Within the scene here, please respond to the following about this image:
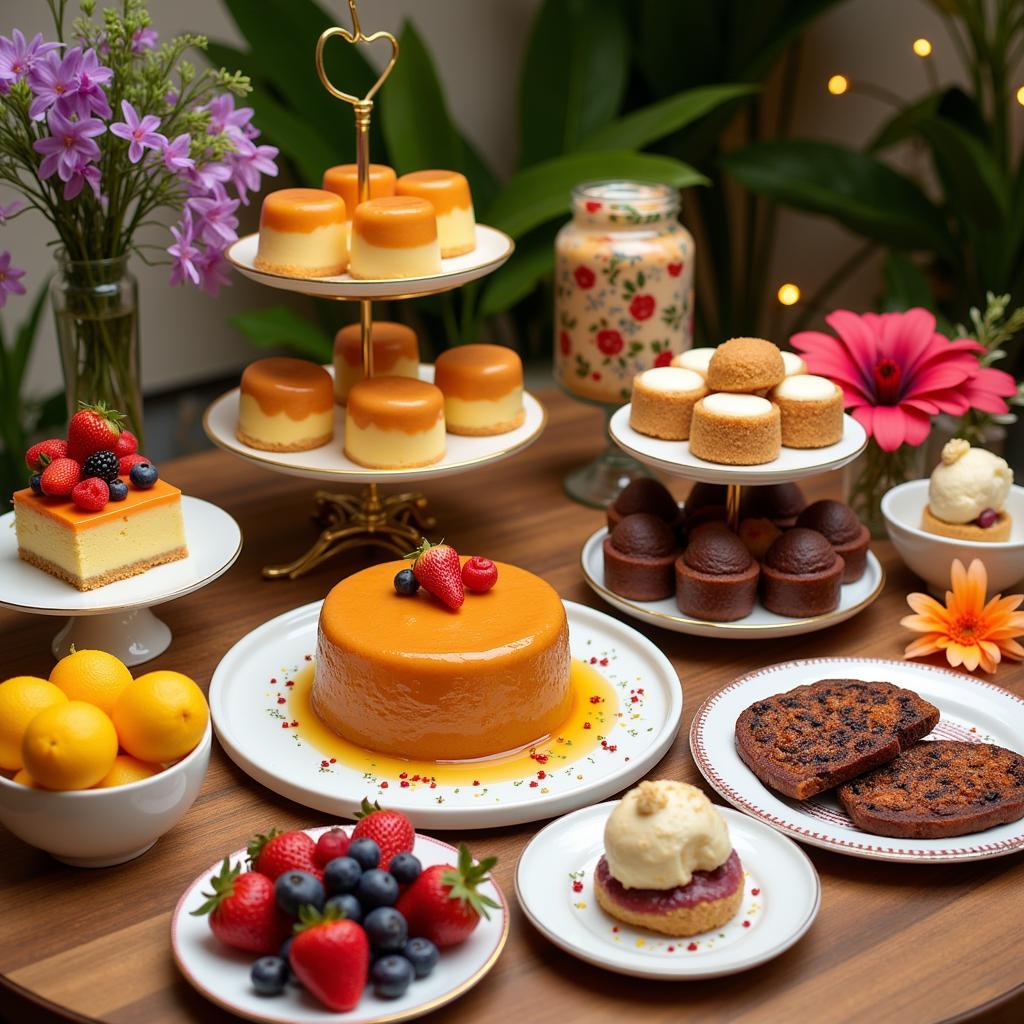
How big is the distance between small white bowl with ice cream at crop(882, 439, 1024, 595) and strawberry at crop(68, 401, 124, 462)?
3.34 ft

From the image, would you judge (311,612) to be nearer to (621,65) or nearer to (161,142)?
(161,142)

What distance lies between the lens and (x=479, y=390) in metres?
1.85

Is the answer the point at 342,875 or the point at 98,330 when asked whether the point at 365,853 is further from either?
the point at 98,330

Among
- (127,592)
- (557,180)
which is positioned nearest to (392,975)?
(127,592)

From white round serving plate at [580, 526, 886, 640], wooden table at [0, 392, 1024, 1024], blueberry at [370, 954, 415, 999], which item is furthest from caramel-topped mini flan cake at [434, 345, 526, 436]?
blueberry at [370, 954, 415, 999]

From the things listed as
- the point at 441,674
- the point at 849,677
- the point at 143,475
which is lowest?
the point at 849,677

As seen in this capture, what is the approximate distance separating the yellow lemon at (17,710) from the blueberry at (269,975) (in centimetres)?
31

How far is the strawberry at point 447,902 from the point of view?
1.09 m

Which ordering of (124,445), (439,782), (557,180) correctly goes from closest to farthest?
(439,782), (124,445), (557,180)

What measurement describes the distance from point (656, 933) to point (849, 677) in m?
0.52

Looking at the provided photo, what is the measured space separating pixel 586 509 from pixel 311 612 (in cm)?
56

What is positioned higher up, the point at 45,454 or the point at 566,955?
the point at 45,454

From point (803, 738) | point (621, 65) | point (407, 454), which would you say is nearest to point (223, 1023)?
point (803, 738)

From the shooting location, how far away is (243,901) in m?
1.09
